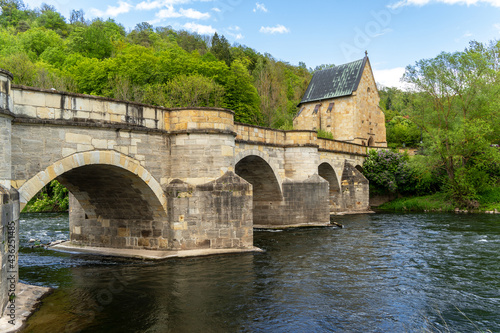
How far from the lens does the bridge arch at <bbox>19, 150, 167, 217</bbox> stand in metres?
9.95

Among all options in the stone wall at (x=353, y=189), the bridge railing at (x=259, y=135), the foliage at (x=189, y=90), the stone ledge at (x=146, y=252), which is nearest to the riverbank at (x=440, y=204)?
the stone wall at (x=353, y=189)

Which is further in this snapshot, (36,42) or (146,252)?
(36,42)

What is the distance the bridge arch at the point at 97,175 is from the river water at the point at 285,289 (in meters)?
2.10

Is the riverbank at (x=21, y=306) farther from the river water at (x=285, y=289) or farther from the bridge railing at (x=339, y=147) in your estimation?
the bridge railing at (x=339, y=147)

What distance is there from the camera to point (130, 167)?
40.2 ft

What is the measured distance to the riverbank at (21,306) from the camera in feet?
23.1

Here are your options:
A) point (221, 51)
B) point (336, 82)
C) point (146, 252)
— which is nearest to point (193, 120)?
point (146, 252)

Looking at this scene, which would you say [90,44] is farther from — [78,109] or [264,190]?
[78,109]

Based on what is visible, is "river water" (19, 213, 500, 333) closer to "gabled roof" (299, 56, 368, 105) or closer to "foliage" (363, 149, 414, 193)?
"foliage" (363, 149, 414, 193)

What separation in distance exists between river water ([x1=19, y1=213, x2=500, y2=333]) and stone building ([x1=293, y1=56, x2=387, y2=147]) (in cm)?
2551

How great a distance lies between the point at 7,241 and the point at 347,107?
37345 mm

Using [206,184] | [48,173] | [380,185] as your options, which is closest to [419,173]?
[380,185]

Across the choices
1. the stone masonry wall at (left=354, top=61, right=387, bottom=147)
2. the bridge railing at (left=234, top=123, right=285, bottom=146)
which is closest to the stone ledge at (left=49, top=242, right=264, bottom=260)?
the bridge railing at (left=234, top=123, right=285, bottom=146)

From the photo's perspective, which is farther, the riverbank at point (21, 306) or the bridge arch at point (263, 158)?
the bridge arch at point (263, 158)
